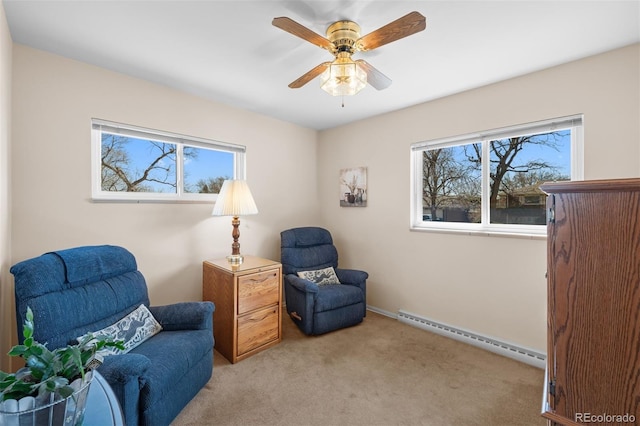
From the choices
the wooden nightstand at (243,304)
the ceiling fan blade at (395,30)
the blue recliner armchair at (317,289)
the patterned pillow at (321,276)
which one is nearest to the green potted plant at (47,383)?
the wooden nightstand at (243,304)

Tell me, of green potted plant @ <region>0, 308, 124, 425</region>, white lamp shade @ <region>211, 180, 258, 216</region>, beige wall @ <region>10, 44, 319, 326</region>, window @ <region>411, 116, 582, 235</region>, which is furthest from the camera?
white lamp shade @ <region>211, 180, 258, 216</region>

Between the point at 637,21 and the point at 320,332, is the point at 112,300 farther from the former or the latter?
the point at 637,21

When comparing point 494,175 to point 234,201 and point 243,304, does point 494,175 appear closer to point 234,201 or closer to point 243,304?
point 234,201

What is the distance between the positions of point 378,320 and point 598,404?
8.25 feet

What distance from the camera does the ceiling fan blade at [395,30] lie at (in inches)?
50.3

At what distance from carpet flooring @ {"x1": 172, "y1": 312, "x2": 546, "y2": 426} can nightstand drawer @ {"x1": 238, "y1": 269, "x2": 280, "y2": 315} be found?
44 centimetres

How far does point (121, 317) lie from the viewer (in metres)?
1.87

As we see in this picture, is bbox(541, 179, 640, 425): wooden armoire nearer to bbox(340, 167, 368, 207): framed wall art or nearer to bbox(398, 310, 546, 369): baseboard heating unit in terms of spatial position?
bbox(398, 310, 546, 369): baseboard heating unit

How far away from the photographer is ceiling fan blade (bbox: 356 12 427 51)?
1278 mm

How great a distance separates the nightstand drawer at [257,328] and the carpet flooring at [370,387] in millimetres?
106

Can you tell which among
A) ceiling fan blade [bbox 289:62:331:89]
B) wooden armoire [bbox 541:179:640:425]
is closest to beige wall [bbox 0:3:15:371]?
ceiling fan blade [bbox 289:62:331:89]

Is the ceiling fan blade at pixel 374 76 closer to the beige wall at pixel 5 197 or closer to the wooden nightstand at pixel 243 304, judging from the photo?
the wooden nightstand at pixel 243 304

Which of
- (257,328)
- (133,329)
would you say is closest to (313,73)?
(133,329)

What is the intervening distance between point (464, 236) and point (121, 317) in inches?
116
